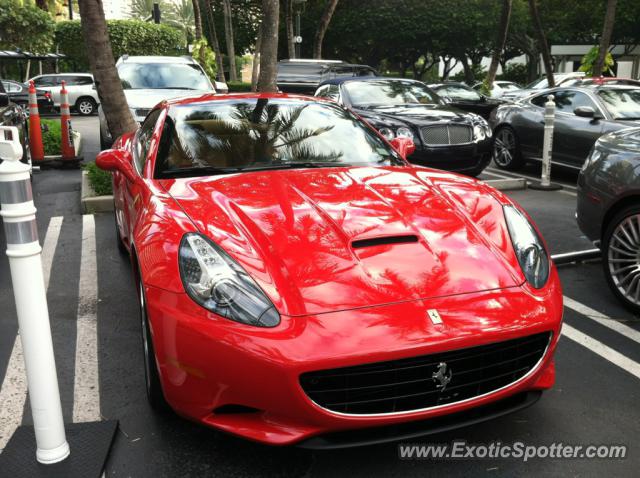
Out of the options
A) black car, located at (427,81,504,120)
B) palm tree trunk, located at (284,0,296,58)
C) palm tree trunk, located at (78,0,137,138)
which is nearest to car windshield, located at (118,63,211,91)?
palm tree trunk, located at (78,0,137,138)

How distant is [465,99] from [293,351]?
599 inches

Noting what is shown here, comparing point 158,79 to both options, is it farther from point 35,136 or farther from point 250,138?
point 250,138

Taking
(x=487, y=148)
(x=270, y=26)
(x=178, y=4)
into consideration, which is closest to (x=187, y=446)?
(x=487, y=148)

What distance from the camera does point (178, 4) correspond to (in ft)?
219

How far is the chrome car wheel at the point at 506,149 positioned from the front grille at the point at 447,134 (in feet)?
5.70

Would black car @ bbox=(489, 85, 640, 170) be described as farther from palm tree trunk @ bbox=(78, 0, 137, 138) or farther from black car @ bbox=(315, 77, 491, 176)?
palm tree trunk @ bbox=(78, 0, 137, 138)

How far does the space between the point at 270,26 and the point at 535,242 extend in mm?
8365

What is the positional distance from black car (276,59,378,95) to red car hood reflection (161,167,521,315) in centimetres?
1264

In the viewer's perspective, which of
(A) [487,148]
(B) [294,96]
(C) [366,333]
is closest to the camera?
(C) [366,333]

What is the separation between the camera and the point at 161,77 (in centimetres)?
1140

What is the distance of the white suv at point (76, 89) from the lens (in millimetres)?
22703

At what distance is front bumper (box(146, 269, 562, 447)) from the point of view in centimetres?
240

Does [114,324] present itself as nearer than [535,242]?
No

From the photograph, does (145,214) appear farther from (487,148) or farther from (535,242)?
(487,148)
